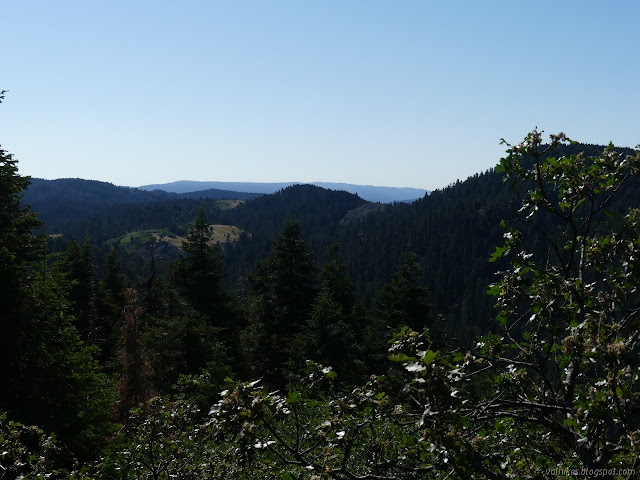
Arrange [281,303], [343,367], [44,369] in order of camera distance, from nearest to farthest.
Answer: [44,369] → [343,367] → [281,303]

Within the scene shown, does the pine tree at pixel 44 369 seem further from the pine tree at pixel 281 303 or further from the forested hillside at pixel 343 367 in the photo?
the pine tree at pixel 281 303

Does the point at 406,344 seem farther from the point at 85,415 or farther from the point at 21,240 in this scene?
the point at 21,240

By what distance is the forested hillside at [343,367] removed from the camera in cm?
382

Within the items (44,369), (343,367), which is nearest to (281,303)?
(343,367)

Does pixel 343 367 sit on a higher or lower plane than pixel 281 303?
lower

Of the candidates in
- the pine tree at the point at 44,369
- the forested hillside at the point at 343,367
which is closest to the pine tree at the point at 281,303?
the forested hillside at the point at 343,367

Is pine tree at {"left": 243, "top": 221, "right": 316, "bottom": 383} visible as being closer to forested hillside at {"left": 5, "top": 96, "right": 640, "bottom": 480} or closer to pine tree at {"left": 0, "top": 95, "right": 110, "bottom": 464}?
forested hillside at {"left": 5, "top": 96, "right": 640, "bottom": 480}

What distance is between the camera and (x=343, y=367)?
Result: 2755 centimetres

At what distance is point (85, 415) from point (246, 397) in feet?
42.0

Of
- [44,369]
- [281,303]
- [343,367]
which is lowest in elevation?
[343,367]

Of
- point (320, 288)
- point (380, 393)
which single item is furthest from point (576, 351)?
point (320, 288)

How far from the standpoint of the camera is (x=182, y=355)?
26.6 meters

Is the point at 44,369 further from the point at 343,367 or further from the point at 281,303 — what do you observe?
the point at 281,303

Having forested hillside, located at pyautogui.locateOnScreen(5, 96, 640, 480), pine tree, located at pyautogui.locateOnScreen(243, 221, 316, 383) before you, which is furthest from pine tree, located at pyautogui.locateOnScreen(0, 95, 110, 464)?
pine tree, located at pyautogui.locateOnScreen(243, 221, 316, 383)
